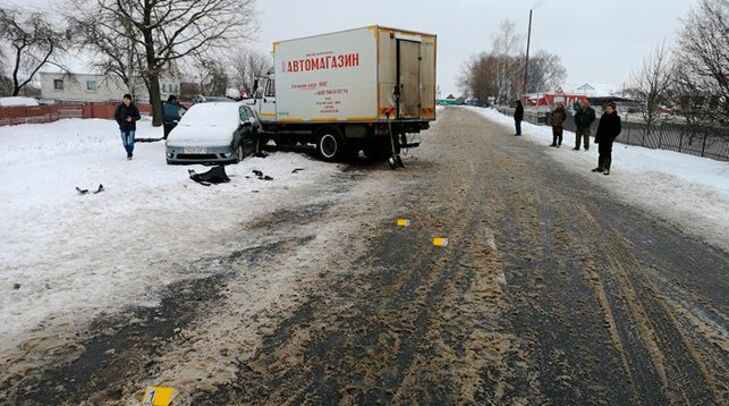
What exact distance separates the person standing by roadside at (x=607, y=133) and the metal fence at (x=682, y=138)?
121 inches

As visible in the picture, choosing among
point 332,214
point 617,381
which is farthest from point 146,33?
point 617,381

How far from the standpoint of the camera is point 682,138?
16.4 metres

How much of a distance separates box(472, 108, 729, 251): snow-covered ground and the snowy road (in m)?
0.19

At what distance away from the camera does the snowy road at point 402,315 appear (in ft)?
10.1

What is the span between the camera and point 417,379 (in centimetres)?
314

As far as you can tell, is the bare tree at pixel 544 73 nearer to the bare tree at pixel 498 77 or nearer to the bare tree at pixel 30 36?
the bare tree at pixel 498 77

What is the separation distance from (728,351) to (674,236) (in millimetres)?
3449

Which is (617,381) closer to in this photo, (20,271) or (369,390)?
(369,390)

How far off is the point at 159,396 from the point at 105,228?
4198mm

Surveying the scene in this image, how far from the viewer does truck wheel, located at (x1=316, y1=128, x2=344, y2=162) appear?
43.4ft

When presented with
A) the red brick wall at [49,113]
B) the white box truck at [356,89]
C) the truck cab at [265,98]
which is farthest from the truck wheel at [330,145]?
the red brick wall at [49,113]

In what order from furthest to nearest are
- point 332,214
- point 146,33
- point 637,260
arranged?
1. point 146,33
2. point 332,214
3. point 637,260

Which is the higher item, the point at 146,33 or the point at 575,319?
the point at 146,33

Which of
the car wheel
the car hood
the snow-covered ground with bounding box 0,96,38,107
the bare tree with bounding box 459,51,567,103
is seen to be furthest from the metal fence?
the bare tree with bounding box 459,51,567,103
